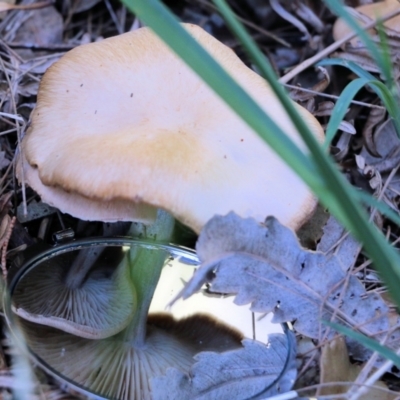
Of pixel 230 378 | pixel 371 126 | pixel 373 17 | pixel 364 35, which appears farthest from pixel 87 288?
pixel 373 17

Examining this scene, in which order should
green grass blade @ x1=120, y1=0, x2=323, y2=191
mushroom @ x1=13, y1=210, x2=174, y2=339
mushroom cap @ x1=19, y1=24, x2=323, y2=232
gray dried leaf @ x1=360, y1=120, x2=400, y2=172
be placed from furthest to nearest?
gray dried leaf @ x1=360, y1=120, x2=400, y2=172
mushroom @ x1=13, y1=210, x2=174, y2=339
mushroom cap @ x1=19, y1=24, x2=323, y2=232
green grass blade @ x1=120, y1=0, x2=323, y2=191

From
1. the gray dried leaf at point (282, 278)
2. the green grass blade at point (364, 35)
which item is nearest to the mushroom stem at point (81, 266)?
the gray dried leaf at point (282, 278)

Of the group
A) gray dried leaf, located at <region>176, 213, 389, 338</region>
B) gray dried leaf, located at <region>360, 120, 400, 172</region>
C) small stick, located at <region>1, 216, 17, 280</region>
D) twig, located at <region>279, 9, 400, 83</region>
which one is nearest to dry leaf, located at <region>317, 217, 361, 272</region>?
gray dried leaf, located at <region>176, 213, 389, 338</region>

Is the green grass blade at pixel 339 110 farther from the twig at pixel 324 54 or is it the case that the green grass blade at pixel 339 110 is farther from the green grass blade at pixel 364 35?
the twig at pixel 324 54

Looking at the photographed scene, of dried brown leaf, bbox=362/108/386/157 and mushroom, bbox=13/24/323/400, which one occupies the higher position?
mushroom, bbox=13/24/323/400

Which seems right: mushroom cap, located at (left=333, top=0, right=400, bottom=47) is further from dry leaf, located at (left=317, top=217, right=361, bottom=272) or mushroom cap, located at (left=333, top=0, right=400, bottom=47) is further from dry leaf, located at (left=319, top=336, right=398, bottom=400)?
dry leaf, located at (left=319, top=336, right=398, bottom=400)

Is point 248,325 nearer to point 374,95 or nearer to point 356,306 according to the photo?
point 356,306

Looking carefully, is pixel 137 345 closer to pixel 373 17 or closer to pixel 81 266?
pixel 81 266
